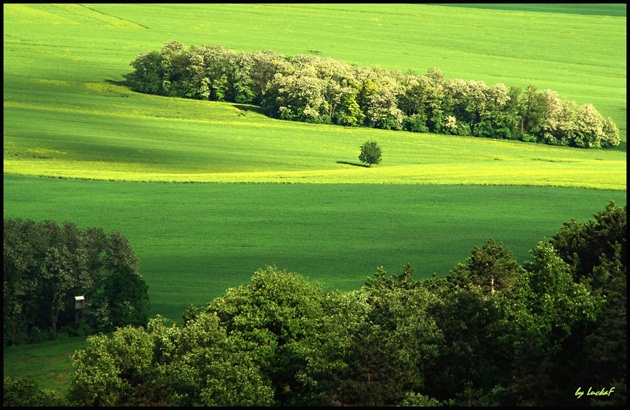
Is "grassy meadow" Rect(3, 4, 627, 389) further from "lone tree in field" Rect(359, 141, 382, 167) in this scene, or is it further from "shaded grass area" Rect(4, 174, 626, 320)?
"lone tree in field" Rect(359, 141, 382, 167)

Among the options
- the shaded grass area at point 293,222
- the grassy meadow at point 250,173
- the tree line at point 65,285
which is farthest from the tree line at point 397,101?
the tree line at point 65,285

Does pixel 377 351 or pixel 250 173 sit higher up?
pixel 377 351

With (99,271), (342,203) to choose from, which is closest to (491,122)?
(342,203)

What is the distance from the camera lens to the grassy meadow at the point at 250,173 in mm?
76812

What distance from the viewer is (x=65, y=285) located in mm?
64062

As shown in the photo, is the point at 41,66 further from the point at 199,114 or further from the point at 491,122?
the point at 491,122

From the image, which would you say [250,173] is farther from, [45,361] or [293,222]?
[45,361]

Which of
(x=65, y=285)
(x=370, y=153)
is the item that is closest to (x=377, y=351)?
(x=65, y=285)

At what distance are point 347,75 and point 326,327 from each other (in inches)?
3748

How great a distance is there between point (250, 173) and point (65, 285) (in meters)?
45.0

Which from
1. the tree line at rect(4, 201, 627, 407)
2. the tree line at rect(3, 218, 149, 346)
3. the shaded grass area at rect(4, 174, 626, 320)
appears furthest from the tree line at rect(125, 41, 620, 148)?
the tree line at rect(4, 201, 627, 407)

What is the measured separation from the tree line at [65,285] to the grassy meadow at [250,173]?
2.06m

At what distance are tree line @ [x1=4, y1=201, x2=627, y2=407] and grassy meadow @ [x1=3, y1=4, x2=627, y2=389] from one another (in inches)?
358

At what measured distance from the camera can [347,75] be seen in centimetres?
14100
